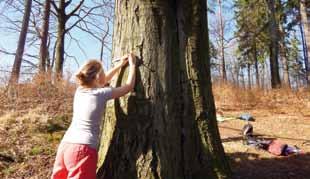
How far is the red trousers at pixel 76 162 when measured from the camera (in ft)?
10.1

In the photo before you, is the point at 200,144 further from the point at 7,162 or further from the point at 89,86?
the point at 7,162

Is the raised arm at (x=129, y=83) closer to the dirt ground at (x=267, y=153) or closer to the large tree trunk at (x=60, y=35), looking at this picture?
the dirt ground at (x=267, y=153)

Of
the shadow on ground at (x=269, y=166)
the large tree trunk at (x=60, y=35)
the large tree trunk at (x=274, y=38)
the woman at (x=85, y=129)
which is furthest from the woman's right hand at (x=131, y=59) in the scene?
the large tree trunk at (x=274, y=38)

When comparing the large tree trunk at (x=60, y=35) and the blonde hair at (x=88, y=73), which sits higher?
the large tree trunk at (x=60, y=35)

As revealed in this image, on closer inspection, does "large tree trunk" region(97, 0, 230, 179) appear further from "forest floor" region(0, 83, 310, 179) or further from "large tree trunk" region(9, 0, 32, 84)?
"large tree trunk" region(9, 0, 32, 84)

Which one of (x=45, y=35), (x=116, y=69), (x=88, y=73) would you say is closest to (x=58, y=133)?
(x=116, y=69)

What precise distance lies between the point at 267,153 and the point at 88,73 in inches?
138

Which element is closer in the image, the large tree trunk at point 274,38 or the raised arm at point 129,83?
the raised arm at point 129,83

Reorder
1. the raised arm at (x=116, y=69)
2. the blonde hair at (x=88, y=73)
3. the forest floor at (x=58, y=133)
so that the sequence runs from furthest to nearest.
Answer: the forest floor at (x=58, y=133), the raised arm at (x=116, y=69), the blonde hair at (x=88, y=73)

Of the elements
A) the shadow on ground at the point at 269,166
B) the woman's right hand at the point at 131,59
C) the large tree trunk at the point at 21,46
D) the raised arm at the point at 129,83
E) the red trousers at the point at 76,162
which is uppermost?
the large tree trunk at the point at 21,46

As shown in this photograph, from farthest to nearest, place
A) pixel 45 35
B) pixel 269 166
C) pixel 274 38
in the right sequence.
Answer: pixel 274 38 < pixel 45 35 < pixel 269 166

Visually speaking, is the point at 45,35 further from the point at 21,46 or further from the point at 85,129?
the point at 85,129

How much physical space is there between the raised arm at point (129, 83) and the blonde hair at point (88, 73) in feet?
0.70

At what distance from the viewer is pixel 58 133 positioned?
19.0 feet
